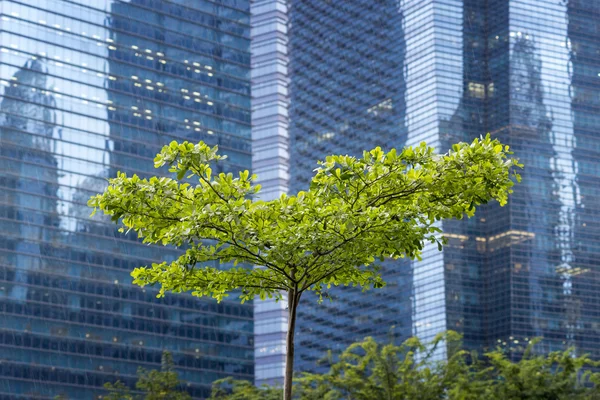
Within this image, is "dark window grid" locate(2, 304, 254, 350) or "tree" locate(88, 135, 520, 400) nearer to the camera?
"tree" locate(88, 135, 520, 400)

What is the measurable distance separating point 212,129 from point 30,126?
30142 mm

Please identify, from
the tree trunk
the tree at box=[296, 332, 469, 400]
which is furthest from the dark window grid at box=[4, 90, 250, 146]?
the tree trunk

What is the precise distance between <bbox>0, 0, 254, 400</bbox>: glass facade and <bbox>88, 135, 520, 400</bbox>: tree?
124m

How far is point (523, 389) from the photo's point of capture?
54344mm

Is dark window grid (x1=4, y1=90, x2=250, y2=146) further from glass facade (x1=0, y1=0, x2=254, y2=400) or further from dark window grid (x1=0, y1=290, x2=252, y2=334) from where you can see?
dark window grid (x1=0, y1=290, x2=252, y2=334)

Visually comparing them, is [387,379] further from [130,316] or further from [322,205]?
[130,316]

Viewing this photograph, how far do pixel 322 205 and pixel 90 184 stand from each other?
440 ft

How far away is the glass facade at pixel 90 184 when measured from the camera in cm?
13912

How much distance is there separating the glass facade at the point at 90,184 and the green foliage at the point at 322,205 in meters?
124

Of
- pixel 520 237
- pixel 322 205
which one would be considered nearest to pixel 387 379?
pixel 322 205

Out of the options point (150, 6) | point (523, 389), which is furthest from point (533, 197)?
point (523, 389)

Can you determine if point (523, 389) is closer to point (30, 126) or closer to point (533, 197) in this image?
point (30, 126)

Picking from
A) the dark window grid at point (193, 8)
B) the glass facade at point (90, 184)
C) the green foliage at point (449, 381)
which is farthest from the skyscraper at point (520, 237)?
the green foliage at point (449, 381)

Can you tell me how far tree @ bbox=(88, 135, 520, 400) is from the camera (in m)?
16.0
